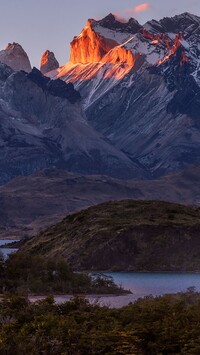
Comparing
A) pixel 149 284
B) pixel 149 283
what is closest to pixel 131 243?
pixel 149 283

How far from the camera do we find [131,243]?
158125 millimetres

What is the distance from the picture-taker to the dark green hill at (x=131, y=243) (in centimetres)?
15225

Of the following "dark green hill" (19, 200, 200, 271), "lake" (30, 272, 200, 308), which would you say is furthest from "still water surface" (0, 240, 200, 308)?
"dark green hill" (19, 200, 200, 271)

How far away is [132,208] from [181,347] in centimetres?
14301

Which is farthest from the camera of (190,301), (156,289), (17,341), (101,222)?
(101,222)

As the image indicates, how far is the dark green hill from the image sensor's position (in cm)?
15225

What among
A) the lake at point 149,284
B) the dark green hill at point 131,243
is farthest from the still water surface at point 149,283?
the dark green hill at point 131,243

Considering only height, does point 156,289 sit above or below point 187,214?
below

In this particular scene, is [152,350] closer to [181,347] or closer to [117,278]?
[181,347]

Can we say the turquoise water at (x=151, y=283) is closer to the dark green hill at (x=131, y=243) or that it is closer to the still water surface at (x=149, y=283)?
the still water surface at (x=149, y=283)

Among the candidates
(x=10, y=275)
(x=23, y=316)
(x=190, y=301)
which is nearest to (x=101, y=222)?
(x=10, y=275)

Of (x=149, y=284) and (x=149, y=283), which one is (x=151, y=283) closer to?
(x=149, y=283)

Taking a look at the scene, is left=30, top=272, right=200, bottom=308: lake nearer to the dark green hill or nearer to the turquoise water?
the turquoise water

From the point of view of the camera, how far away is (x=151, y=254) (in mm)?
155375
